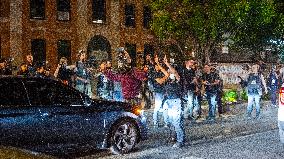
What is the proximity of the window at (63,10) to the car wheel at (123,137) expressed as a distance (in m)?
23.1

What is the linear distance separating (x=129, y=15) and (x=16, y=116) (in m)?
27.7

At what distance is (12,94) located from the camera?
23.4ft

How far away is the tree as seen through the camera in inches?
922

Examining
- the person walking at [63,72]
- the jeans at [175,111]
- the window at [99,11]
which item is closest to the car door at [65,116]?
the jeans at [175,111]

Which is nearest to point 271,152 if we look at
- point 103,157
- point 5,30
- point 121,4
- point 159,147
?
point 159,147

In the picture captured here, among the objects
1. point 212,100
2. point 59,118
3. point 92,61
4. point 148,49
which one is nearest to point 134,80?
point 212,100

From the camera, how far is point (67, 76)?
42.0 ft

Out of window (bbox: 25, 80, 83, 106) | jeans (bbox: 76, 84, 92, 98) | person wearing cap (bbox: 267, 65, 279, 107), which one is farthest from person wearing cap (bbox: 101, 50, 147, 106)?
person wearing cap (bbox: 267, 65, 279, 107)

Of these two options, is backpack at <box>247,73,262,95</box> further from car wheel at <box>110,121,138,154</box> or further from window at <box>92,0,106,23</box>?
window at <box>92,0,106,23</box>

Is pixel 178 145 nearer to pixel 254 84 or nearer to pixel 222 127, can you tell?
pixel 222 127

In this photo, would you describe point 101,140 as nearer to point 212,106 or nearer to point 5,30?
point 212,106

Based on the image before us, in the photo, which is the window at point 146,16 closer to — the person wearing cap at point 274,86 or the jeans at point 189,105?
the person wearing cap at point 274,86

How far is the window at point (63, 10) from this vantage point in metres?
30.7

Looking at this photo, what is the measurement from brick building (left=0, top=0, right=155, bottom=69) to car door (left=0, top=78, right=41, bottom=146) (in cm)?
2095
